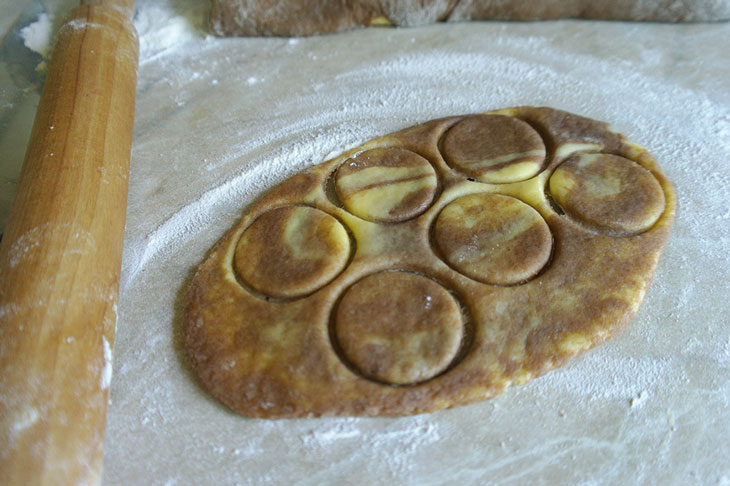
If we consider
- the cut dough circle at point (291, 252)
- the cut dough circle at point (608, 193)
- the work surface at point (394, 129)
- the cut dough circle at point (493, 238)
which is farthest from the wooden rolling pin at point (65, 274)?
the cut dough circle at point (608, 193)

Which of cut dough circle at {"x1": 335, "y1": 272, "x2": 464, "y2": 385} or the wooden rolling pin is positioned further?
cut dough circle at {"x1": 335, "y1": 272, "x2": 464, "y2": 385}

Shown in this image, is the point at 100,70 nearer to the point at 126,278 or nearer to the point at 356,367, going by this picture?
the point at 126,278

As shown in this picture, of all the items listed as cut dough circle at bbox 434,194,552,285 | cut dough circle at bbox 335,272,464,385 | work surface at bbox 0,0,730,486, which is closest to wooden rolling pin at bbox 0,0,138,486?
work surface at bbox 0,0,730,486

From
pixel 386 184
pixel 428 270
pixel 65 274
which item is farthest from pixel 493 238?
pixel 65 274

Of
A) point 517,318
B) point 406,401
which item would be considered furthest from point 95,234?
point 517,318

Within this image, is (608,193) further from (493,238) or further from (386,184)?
(386,184)

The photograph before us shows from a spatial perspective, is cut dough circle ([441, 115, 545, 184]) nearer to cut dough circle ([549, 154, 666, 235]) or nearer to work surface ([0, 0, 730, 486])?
cut dough circle ([549, 154, 666, 235])
